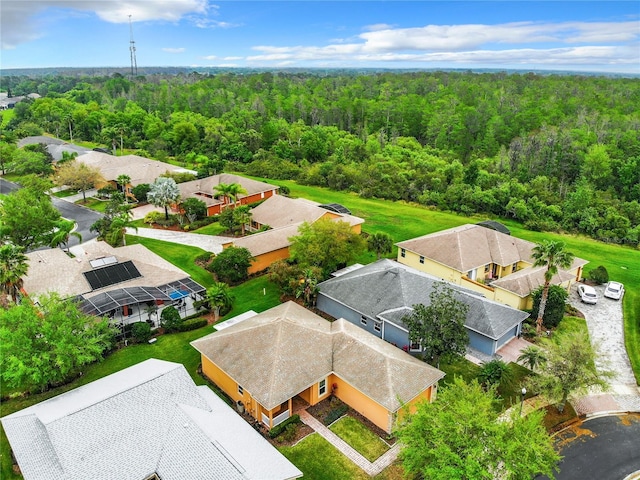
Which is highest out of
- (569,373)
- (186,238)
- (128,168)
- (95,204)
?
(128,168)

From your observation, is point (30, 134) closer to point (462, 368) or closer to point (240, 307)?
point (240, 307)

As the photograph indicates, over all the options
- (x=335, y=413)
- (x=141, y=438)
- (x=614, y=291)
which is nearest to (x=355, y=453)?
(x=335, y=413)

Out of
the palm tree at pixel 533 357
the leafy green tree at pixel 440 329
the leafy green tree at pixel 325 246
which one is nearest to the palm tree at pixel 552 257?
the palm tree at pixel 533 357

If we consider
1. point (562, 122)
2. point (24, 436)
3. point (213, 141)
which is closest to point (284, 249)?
point (24, 436)

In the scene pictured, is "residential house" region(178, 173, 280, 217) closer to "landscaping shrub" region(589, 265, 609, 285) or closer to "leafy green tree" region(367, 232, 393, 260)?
"leafy green tree" region(367, 232, 393, 260)

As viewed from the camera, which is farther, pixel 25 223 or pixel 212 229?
pixel 212 229

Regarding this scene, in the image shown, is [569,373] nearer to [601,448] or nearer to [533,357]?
[533,357]

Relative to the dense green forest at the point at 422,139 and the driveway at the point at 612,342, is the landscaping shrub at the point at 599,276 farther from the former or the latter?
the dense green forest at the point at 422,139
